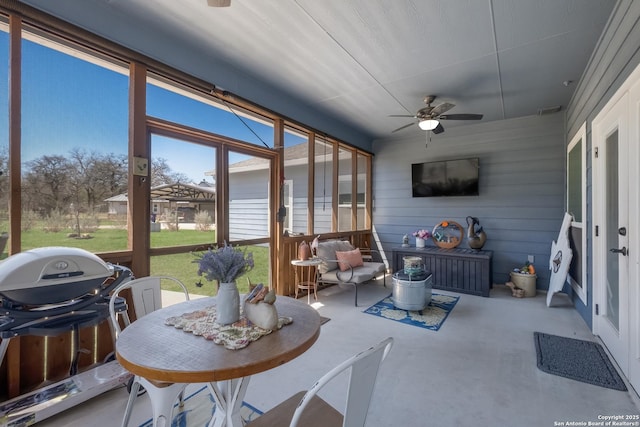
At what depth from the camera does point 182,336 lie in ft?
4.42

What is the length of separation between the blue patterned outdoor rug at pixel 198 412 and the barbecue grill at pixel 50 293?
83cm

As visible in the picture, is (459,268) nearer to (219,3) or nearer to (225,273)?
(225,273)

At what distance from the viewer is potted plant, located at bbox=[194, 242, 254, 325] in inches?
56.1

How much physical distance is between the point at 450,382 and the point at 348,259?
2.53 m

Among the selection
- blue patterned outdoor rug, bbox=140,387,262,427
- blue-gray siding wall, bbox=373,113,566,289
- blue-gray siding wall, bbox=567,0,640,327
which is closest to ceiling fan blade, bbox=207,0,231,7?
blue patterned outdoor rug, bbox=140,387,262,427

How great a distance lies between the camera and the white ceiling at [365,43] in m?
2.38

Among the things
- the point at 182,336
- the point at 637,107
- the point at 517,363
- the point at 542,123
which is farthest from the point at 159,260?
the point at 542,123

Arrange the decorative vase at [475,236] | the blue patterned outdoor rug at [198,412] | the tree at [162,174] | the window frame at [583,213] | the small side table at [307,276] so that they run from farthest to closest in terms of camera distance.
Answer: the decorative vase at [475,236] < the small side table at [307,276] < the window frame at [583,213] < the tree at [162,174] < the blue patterned outdoor rug at [198,412]

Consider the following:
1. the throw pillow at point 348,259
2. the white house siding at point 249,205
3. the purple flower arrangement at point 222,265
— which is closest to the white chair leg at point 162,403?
the purple flower arrangement at point 222,265

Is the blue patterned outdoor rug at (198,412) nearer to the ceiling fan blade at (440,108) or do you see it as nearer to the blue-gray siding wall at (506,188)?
the ceiling fan blade at (440,108)

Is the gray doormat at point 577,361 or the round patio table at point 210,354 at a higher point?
the round patio table at point 210,354

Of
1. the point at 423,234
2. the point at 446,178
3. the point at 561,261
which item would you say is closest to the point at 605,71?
the point at 561,261

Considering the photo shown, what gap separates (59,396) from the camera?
1.85 metres

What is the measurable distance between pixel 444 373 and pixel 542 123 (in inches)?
182
